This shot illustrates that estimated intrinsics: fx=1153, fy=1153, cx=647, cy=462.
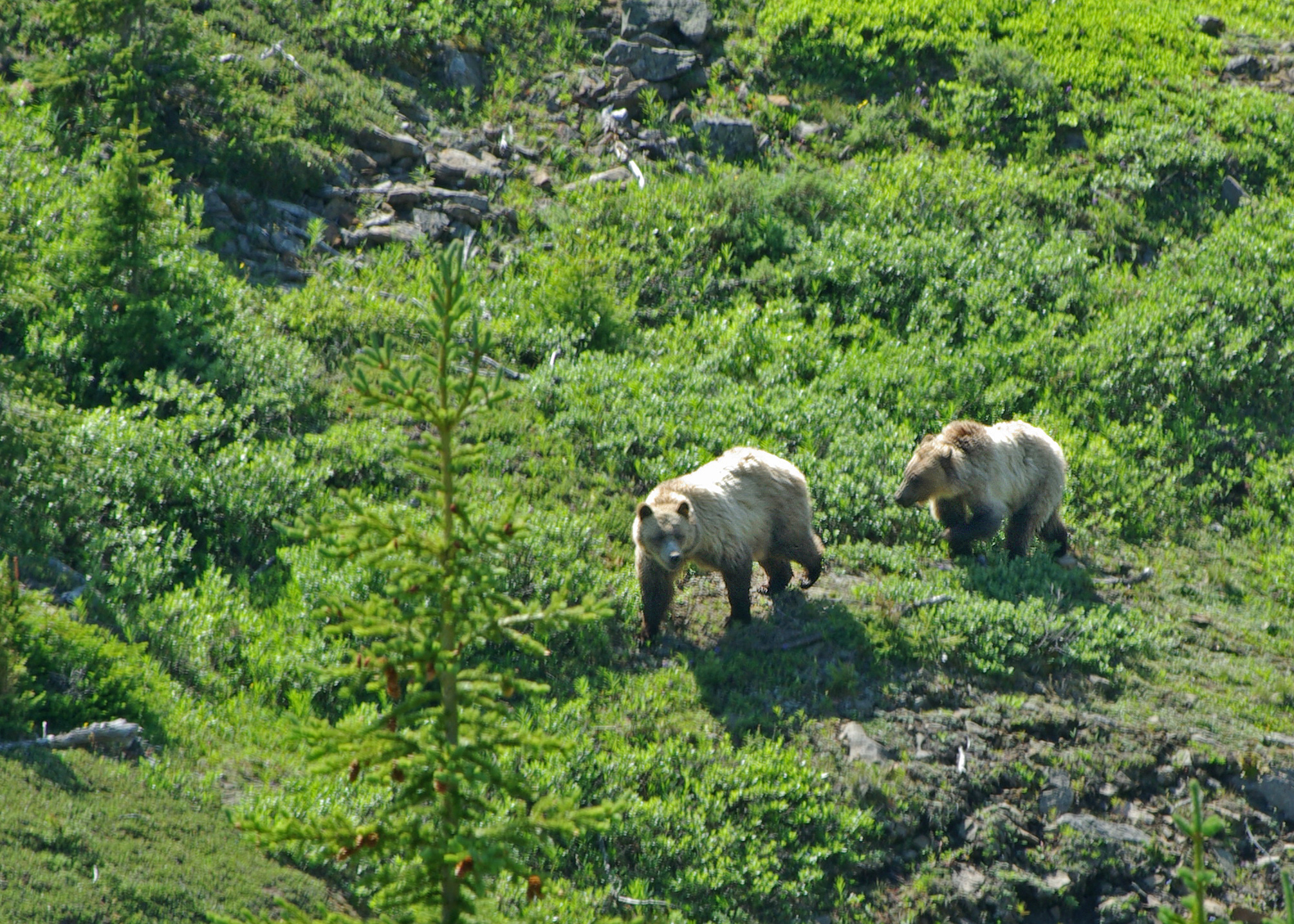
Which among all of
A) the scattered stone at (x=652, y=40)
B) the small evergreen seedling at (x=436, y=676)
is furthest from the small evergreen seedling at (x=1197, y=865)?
the scattered stone at (x=652, y=40)

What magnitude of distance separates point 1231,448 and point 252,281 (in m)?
11.8

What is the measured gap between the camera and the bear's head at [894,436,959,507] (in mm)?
10586

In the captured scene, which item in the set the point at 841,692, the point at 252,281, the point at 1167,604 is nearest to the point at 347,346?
the point at 252,281

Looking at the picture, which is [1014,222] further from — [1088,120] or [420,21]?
[420,21]

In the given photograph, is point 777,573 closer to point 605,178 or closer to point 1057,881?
point 1057,881

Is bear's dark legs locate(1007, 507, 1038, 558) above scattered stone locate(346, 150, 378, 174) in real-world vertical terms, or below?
below

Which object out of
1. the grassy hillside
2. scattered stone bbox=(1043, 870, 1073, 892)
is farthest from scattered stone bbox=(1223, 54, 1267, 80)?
scattered stone bbox=(1043, 870, 1073, 892)

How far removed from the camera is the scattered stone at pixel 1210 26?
2170 cm

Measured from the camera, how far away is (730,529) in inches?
369

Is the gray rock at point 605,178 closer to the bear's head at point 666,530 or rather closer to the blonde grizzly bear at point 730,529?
the blonde grizzly bear at point 730,529

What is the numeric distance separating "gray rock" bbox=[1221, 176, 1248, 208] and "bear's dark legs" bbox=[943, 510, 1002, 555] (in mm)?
9905

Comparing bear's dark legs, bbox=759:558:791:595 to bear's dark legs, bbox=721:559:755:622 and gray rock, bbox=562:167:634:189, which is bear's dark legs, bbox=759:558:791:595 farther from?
gray rock, bbox=562:167:634:189

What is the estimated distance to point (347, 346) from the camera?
13.0 metres

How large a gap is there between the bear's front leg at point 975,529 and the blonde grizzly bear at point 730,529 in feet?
4.97
